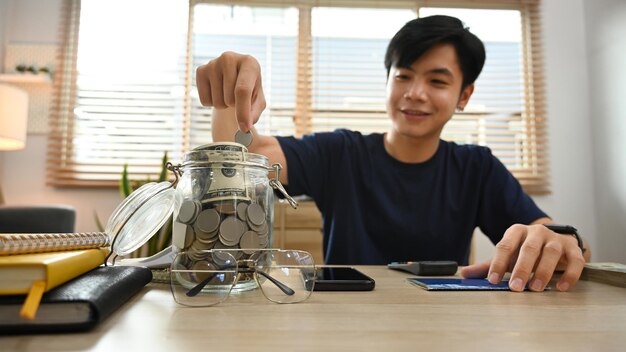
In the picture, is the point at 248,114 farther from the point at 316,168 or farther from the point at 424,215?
the point at 424,215

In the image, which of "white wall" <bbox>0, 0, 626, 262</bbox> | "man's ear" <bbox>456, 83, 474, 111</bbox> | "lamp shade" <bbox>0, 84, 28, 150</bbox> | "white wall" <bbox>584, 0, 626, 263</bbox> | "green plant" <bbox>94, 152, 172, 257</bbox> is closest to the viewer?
"man's ear" <bbox>456, 83, 474, 111</bbox>

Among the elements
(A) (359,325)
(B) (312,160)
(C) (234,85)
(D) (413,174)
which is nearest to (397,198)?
(D) (413,174)

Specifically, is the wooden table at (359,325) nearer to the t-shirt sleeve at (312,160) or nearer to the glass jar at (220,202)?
the glass jar at (220,202)

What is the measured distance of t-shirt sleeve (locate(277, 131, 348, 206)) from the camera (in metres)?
1.16

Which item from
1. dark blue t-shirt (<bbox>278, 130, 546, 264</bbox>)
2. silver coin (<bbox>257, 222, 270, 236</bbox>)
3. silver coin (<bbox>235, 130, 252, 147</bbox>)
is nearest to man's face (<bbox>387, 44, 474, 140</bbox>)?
dark blue t-shirt (<bbox>278, 130, 546, 264</bbox>)

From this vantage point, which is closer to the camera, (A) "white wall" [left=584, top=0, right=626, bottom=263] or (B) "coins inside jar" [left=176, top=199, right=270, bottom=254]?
(B) "coins inside jar" [left=176, top=199, right=270, bottom=254]

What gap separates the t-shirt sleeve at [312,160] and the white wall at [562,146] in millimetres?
1714

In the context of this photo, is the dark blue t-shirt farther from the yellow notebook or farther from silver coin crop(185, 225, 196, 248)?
the yellow notebook

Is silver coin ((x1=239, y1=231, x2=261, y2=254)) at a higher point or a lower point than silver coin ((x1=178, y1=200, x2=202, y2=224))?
lower

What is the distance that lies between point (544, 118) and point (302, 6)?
1713mm

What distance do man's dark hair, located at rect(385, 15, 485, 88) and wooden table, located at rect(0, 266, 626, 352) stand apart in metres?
0.83

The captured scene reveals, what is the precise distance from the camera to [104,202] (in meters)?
2.56

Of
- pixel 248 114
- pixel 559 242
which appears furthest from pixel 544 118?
pixel 248 114

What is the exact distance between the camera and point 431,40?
1.14 m
